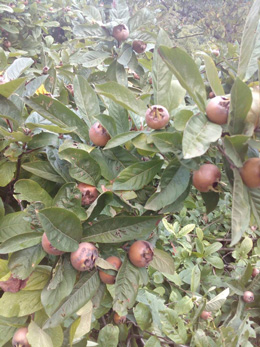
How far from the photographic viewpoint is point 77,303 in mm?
708

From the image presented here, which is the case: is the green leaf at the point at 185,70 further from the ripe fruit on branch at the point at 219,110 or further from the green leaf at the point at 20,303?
the green leaf at the point at 20,303

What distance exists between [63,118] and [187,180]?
16.8 inches

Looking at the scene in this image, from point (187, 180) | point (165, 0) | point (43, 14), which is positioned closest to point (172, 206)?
point (187, 180)

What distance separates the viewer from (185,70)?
608mm

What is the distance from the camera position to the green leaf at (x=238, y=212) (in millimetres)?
513

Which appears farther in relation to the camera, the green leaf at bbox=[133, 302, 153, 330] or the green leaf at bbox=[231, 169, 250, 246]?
the green leaf at bbox=[133, 302, 153, 330]

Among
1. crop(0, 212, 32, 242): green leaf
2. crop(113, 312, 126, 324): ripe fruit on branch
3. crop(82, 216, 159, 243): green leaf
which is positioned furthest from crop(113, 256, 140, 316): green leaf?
crop(113, 312, 126, 324): ripe fruit on branch

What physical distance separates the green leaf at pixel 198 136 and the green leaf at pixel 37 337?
0.66 m

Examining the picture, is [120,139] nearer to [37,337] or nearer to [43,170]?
[43,170]

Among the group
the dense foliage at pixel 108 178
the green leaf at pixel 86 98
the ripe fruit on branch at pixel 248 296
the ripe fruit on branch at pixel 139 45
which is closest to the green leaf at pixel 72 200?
the dense foliage at pixel 108 178

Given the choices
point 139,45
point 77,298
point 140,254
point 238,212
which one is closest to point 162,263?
point 140,254

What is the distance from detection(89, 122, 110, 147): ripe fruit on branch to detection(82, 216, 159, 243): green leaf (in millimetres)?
232

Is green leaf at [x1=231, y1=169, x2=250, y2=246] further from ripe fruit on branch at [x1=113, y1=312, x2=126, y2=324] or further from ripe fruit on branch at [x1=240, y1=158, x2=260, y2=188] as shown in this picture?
ripe fruit on branch at [x1=113, y1=312, x2=126, y2=324]

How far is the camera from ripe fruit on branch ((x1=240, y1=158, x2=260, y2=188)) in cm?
57
